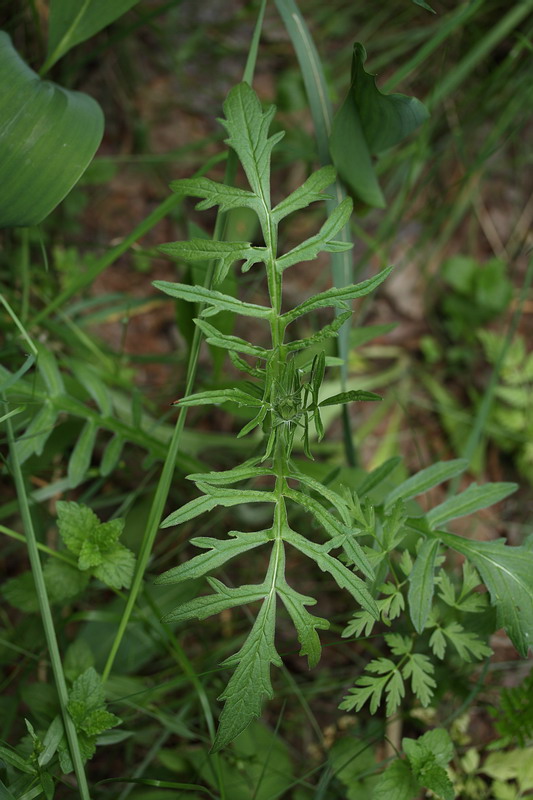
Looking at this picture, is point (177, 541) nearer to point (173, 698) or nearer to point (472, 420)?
point (173, 698)

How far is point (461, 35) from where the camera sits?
211cm

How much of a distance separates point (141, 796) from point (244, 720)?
589 mm

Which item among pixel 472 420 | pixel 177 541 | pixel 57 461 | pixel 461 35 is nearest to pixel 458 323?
pixel 472 420

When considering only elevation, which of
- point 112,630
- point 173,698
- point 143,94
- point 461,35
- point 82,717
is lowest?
point 173,698

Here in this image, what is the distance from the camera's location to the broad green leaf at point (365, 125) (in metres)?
1.22

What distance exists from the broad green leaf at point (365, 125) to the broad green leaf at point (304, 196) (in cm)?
19

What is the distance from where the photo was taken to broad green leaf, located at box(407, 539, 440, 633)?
113 centimetres

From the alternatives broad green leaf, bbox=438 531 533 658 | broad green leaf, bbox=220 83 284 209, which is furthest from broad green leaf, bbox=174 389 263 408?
broad green leaf, bbox=438 531 533 658

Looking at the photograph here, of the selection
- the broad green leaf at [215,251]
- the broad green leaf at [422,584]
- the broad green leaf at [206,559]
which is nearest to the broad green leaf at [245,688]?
the broad green leaf at [206,559]

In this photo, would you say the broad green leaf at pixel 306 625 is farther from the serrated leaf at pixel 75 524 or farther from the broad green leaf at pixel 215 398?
the serrated leaf at pixel 75 524

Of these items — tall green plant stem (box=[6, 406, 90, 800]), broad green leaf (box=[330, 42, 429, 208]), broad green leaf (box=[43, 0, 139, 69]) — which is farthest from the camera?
broad green leaf (box=[43, 0, 139, 69])

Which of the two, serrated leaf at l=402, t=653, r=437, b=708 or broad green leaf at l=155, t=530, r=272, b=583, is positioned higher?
broad green leaf at l=155, t=530, r=272, b=583

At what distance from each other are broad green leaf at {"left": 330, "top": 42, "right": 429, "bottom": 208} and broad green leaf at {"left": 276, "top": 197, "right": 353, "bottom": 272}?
0.83 feet

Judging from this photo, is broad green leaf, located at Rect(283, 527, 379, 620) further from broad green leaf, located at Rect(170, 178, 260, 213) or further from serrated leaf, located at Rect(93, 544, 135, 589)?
broad green leaf, located at Rect(170, 178, 260, 213)
